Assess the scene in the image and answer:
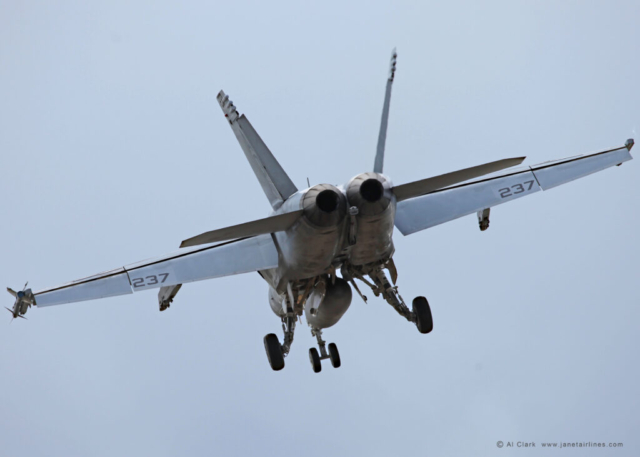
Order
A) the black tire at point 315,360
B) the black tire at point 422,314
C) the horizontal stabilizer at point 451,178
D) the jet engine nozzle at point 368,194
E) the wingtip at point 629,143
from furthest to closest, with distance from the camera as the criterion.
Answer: the black tire at point 315,360 → the wingtip at point 629,143 → the black tire at point 422,314 → the jet engine nozzle at point 368,194 → the horizontal stabilizer at point 451,178

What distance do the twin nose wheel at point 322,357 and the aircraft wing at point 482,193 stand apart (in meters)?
6.61

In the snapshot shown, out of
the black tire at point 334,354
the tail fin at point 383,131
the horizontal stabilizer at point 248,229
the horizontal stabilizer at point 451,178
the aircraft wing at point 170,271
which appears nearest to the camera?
the horizontal stabilizer at point 248,229

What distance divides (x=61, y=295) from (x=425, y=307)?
985 centimetres

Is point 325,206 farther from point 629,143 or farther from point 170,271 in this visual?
point 629,143

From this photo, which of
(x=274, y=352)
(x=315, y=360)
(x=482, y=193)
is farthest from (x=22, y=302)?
(x=482, y=193)

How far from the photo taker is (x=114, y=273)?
79.4 feet

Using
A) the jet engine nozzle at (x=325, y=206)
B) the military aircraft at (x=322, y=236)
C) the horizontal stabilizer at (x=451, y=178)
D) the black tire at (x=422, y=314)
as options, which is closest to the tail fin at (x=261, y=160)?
the military aircraft at (x=322, y=236)

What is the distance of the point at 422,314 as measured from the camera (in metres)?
25.5

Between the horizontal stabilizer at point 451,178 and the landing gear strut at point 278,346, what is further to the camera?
the landing gear strut at point 278,346

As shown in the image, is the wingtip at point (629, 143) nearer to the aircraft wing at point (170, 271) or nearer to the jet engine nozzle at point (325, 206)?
the jet engine nozzle at point (325, 206)

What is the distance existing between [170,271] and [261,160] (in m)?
3.80

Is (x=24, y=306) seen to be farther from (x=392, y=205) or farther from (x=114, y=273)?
(x=392, y=205)

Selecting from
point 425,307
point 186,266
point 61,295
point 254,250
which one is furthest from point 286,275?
point 61,295

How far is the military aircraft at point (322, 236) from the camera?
21359mm
